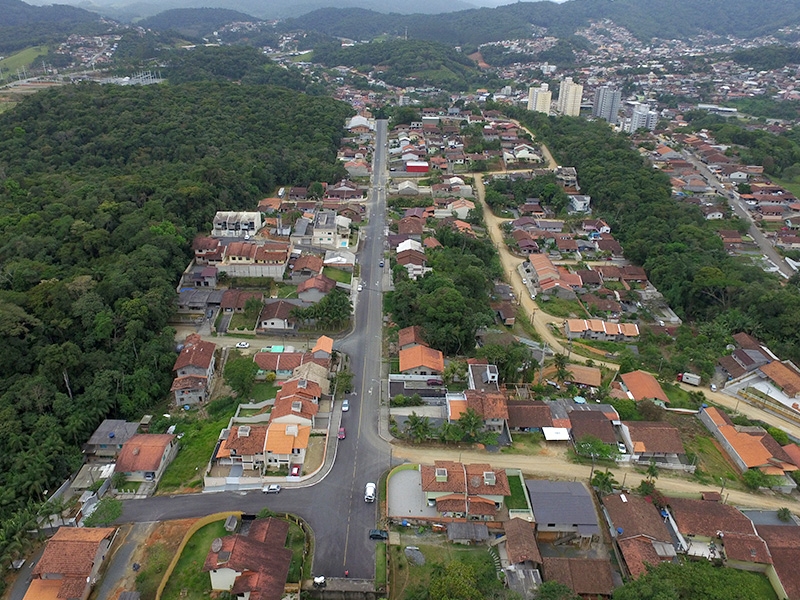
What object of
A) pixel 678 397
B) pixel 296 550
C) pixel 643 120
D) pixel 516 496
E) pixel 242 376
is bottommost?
pixel 678 397

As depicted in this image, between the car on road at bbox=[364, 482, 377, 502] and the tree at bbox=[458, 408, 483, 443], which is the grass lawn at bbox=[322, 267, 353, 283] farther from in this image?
the car on road at bbox=[364, 482, 377, 502]

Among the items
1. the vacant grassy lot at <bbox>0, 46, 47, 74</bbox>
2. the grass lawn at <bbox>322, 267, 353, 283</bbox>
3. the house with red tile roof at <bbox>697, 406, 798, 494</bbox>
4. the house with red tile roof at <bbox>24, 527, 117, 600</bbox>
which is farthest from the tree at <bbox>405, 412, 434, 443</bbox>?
the vacant grassy lot at <bbox>0, 46, 47, 74</bbox>

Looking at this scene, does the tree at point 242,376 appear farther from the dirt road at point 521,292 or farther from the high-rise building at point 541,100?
the high-rise building at point 541,100

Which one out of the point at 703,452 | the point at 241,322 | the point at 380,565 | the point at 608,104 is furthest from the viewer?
the point at 608,104

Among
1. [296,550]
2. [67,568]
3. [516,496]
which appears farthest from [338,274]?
[67,568]

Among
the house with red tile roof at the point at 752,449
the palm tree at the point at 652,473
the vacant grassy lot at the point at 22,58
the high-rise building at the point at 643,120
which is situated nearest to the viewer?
the palm tree at the point at 652,473

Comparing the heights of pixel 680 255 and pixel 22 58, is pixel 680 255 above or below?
below

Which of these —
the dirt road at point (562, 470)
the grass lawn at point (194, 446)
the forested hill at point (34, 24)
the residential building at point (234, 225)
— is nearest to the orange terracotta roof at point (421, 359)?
the dirt road at point (562, 470)

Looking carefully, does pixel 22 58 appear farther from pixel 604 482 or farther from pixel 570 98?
pixel 604 482
